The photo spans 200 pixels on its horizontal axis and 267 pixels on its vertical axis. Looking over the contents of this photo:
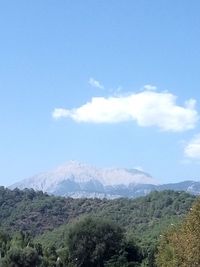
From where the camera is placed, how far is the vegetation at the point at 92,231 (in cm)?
9712

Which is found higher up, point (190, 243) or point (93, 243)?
point (93, 243)

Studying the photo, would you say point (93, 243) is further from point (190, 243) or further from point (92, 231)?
point (190, 243)

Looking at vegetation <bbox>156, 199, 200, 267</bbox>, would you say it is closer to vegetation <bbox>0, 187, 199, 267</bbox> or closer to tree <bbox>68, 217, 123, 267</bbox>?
vegetation <bbox>0, 187, 199, 267</bbox>

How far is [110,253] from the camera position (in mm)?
102062

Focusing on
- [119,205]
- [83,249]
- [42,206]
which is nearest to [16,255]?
[83,249]

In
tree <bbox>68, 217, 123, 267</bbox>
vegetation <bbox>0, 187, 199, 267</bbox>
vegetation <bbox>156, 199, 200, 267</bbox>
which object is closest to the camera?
vegetation <bbox>156, 199, 200, 267</bbox>

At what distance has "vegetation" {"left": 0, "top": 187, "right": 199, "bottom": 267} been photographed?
3824 inches

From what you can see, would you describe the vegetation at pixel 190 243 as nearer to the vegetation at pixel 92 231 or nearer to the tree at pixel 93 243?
the vegetation at pixel 92 231

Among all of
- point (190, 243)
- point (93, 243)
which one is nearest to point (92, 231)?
point (93, 243)

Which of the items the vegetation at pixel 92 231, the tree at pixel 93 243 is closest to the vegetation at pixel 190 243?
the vegetation at pixel 92 231

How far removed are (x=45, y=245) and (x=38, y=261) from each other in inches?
509

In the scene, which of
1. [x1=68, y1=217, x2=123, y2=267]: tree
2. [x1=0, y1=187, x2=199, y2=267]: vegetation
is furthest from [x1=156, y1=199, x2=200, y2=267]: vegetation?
[x1=68, y1=217, x2=123, y2=267]: tree

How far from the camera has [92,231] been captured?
4021 inches

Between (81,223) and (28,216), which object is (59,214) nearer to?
(28,216)
